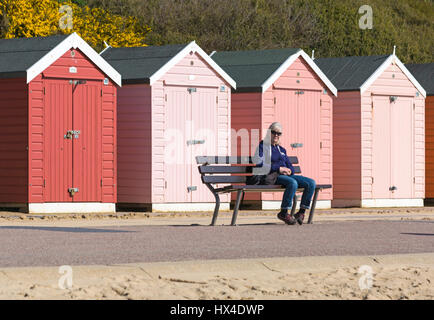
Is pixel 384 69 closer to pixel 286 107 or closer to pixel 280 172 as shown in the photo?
pixel 286 107

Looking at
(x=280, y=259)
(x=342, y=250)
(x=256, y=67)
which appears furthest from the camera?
(x=256, y=67)

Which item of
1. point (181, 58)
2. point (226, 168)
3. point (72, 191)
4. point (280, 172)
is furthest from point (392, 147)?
point (280, 172)

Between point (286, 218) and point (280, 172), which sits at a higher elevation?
point (280, 172)

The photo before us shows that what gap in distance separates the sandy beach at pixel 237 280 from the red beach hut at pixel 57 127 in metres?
10.1

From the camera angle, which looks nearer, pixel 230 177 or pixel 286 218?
pixel 286 218

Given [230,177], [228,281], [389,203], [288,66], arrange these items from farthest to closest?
[389,203] < [288,66] < [230,177] < [228,281]

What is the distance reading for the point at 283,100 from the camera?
2217 centimetres

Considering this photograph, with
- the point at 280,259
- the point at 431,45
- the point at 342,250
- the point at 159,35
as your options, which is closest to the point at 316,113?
the point at 342,250

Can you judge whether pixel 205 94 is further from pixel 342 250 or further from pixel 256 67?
pixel 342 250

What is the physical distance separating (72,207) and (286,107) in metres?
4.98

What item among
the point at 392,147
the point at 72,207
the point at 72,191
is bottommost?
the point at 72,207

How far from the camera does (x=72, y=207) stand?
1955cm

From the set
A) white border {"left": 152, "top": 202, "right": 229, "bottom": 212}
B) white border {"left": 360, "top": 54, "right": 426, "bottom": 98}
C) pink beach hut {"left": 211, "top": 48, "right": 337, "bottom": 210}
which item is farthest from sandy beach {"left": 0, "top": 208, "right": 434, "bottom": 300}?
white border {"left": 360, "top": 54, "right": 426, "bottom": 98}

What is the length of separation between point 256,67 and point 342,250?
11859 millimetres
